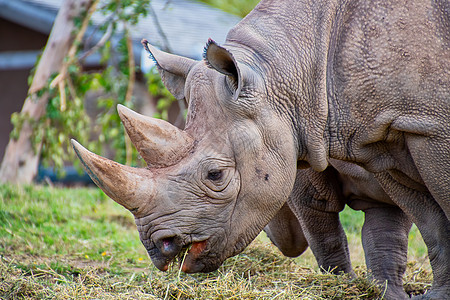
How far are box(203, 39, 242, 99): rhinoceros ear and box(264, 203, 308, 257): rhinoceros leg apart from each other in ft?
7.15

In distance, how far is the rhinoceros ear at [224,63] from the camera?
3430mm

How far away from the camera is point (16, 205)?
6.95m

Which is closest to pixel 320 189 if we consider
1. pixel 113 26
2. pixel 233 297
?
pixel 233 297

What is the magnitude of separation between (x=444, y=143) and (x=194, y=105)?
4.38ft

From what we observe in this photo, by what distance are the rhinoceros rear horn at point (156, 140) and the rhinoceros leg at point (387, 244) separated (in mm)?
1905

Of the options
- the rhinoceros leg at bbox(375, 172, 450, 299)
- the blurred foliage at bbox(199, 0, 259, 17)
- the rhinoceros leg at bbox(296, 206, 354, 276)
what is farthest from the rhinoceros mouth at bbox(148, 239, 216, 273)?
the blurred foliage at bbox(199, 0, 259, 17)

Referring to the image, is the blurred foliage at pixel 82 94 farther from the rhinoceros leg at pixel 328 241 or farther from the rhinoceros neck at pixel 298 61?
the rhinoceros neck at pixel 298 61

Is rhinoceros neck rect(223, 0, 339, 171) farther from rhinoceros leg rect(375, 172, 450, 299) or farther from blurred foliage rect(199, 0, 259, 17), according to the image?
blurred foliage rect(199, 0, 259, 17)

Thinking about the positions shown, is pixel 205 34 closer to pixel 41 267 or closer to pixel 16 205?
pixel 16 205

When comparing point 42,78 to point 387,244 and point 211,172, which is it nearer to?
point 387,244

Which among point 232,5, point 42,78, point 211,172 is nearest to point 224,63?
point 211,172

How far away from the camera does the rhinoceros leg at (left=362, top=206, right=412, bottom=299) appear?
473cm

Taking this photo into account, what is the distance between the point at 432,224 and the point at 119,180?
1933 mm

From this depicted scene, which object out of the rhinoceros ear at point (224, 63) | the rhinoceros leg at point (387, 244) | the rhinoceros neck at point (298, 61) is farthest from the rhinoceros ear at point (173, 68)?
the rhinoceros leg at point (387, 244)
